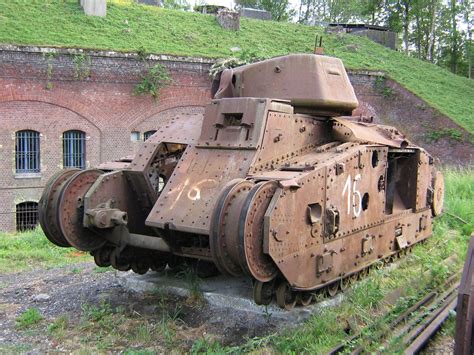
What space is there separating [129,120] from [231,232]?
1767 centimetres

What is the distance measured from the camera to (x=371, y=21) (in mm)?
41688

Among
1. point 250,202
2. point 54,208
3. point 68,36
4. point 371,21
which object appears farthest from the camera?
point 371,21

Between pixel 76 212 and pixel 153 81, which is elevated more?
pixel 153 81

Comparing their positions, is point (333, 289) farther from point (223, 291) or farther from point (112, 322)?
point (112, 322)

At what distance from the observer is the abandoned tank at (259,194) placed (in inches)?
207

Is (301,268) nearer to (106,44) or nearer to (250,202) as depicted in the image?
(250,202)

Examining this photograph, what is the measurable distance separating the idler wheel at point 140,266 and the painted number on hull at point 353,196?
106 inches

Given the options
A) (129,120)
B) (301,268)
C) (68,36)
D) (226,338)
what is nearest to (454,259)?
(301,268)

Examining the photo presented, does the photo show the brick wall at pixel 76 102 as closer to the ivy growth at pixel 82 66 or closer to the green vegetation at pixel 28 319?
the ivy growth at pixel 82 66

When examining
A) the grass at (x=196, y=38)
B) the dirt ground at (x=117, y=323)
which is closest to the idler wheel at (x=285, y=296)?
the dirt ground at (x=117, y=323)

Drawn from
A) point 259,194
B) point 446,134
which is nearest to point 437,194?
point 259,194

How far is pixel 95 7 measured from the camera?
24.9 meters

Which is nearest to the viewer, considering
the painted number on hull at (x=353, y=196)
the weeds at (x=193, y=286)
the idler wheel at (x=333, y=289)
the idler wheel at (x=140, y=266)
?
the idler wheel at (x=333, y=289)

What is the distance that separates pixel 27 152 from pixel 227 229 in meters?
16.9
